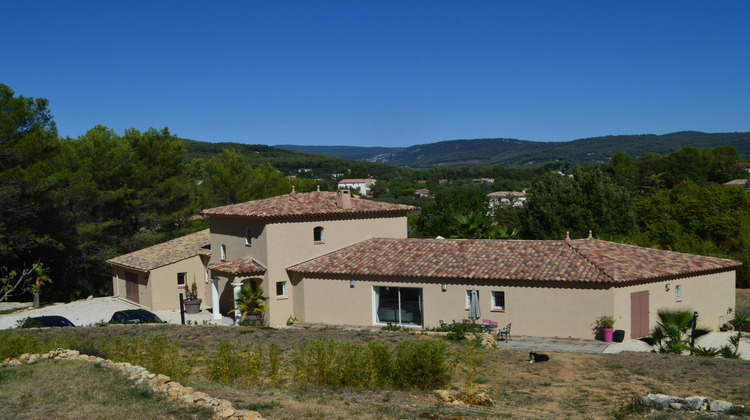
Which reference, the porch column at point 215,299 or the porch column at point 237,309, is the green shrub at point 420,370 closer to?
the porch column at point 237,309

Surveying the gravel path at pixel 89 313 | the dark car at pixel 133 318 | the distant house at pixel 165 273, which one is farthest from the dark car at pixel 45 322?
the distant house at pixel 165 273

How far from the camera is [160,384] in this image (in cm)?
1134

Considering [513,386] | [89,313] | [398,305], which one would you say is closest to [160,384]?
[513,386]

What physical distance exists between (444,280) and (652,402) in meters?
12.4

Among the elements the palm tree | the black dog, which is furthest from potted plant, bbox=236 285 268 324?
the palm tree

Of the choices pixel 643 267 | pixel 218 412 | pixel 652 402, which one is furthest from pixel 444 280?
pixel 218 412

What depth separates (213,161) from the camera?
54.0 metres

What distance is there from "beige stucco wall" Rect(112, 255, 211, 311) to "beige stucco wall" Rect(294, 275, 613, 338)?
8276 mm

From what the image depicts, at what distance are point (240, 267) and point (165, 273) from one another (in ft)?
25.7

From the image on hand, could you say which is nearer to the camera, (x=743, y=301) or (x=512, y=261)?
(x=512, y=261)

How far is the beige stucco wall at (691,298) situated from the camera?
2203 cm

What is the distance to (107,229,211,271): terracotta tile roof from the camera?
32.4 m

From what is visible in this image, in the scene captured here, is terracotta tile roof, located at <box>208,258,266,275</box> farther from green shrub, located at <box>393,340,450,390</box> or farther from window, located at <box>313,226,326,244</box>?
green shrub, located at <box>393,340,450,390</box>

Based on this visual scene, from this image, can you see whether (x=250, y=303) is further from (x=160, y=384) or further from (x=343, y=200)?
(x=160, y=384)
